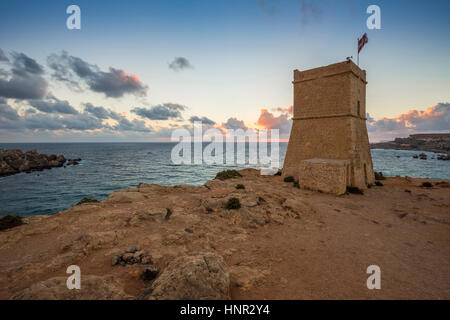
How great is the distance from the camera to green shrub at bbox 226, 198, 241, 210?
10553 millimetres

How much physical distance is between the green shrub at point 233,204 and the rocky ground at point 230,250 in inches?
2.8

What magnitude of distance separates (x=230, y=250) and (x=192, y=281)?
3.25 metres

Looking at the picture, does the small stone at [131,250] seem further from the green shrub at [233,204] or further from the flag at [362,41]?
the flag at [362,41]

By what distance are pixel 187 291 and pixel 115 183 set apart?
114 feet

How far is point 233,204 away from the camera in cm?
1066

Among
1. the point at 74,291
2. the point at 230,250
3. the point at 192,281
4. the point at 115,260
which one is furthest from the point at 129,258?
the point at 230,250

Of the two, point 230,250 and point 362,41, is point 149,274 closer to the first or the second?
point 230,250

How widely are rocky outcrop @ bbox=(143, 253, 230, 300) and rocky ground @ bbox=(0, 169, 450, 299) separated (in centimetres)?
2

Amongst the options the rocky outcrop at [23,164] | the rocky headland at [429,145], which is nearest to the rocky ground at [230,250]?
the rocky outcrop at [23,164]

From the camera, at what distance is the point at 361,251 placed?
7.17m
